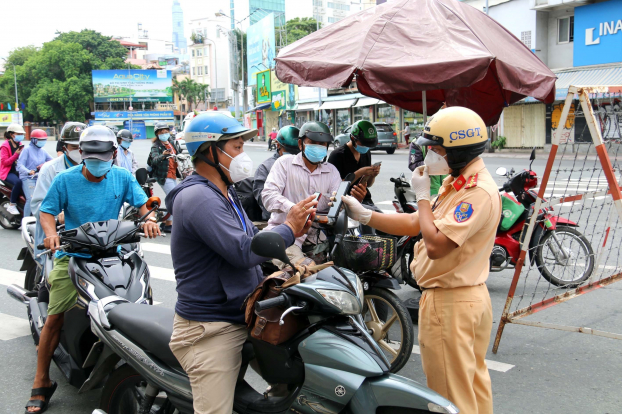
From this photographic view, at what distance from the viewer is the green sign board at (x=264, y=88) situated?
51969 mm

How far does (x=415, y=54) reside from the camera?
447cm

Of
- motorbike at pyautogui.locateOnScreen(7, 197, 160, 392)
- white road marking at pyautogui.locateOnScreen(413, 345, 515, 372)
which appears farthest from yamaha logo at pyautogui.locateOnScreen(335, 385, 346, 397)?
white road marking at pyautogui.locateOnScreen(413, 345, 515, 372)

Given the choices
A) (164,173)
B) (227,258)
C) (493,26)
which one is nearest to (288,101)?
(164,173)

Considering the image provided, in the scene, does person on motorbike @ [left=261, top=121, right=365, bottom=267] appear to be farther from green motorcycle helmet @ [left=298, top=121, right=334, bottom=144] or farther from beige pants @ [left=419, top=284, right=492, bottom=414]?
beige pants @ [left=419, top=284, right=492, bottom=414]

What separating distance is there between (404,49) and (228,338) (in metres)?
2.96

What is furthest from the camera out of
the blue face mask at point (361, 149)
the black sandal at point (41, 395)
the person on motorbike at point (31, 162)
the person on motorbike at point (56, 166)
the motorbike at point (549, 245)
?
the person on motorbike at point (31, 162)

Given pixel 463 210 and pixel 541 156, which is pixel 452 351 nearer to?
pixel 463 210

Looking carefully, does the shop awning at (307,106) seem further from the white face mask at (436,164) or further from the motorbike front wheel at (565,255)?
the white face mask at (436,164)

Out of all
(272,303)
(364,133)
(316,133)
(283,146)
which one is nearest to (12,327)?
(283,146)

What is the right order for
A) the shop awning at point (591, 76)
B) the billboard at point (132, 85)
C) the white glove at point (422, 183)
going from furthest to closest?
the billboard at point (132, 85), the shop awning at point (591, 76), the white glove at point (422, 183)

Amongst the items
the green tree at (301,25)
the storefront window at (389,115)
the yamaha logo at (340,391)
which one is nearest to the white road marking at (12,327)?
the yamaha logo at (340,391)

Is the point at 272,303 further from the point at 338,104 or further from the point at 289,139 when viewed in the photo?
the point at 338,104

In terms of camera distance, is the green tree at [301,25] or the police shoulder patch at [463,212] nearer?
the police shoulder patch at [463,212]

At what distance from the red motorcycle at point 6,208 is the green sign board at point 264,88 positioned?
138ft
